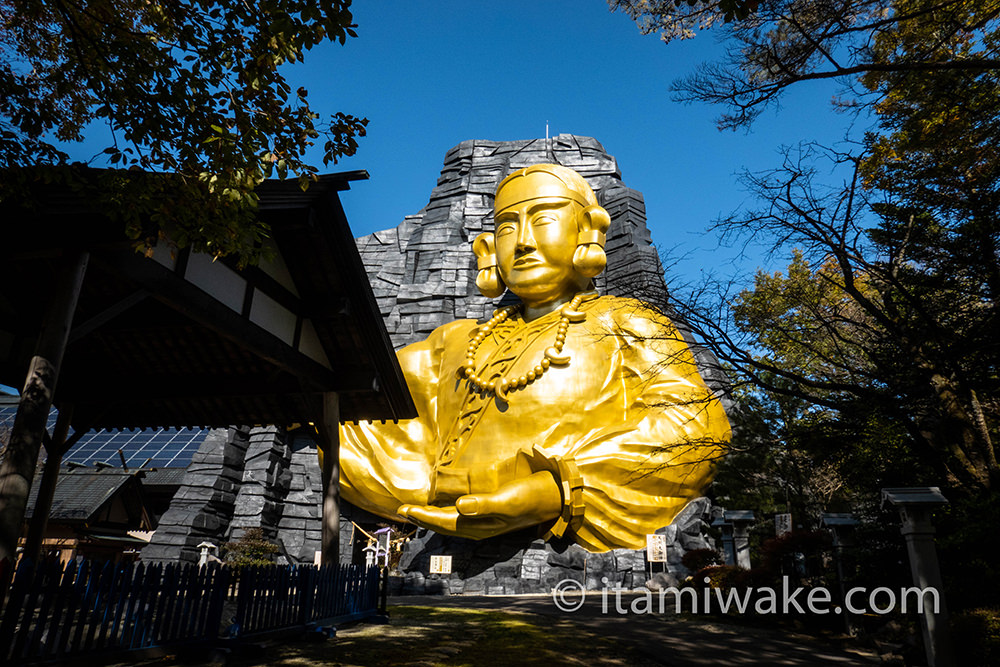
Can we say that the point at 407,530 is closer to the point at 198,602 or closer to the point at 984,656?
the point at 198,602

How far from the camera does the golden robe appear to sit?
9523 mm

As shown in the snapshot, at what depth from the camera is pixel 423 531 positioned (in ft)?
38.4

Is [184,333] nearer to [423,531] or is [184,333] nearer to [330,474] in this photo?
[330,474]

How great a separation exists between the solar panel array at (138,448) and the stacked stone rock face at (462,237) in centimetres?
672

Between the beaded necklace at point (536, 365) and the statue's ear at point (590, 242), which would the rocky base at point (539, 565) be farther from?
the statue's ear at point (590, 242)

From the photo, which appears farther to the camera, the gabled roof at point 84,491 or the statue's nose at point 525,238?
the gabled roof at point 84,491

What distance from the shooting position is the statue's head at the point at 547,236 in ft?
37.0

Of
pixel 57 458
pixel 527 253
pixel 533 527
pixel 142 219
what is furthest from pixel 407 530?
pixel 142 219

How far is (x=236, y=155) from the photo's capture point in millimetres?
3861

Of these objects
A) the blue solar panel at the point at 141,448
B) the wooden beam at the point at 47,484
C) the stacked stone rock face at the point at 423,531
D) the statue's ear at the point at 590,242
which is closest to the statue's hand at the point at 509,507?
the stacked stone rock face at the point at 423,531

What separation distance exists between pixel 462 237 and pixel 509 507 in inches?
409

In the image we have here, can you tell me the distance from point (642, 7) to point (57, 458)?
7.25 m

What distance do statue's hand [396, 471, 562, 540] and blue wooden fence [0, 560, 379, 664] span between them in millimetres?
3099

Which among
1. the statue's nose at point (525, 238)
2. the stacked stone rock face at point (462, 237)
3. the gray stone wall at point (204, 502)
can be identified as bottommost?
the gray stone wall at point (204, 502)
